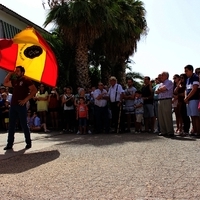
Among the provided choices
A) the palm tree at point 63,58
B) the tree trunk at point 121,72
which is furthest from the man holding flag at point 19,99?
the tree trunk at point 121,72

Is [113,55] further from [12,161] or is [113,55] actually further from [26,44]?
[12,161]

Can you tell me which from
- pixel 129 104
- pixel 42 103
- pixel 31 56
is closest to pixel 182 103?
pixel 129 104

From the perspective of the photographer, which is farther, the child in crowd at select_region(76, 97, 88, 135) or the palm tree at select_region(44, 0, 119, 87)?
the palm tree at select_region(44, 0, 119, 87)

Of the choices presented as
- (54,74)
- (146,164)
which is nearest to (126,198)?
(146,164)

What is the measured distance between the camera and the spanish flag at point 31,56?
8859mm

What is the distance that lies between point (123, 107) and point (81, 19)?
6149 mm

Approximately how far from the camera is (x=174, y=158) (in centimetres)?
618

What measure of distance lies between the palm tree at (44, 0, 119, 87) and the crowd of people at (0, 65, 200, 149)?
4183 mm

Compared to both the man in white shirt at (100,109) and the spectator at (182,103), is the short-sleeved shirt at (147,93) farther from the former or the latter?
the man in white shirt at (100,109)

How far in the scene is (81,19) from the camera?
53.1 ft

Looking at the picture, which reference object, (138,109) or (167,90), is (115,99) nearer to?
(138,109)

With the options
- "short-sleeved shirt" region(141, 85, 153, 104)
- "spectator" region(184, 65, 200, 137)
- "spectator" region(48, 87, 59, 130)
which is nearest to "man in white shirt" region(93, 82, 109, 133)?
"short-sleeved shirt" region(141, 85, 153, 104)

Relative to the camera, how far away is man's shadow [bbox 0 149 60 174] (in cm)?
578

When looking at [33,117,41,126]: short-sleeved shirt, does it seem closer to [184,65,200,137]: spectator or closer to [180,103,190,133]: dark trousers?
[180,103,190,133]: dark trousers
